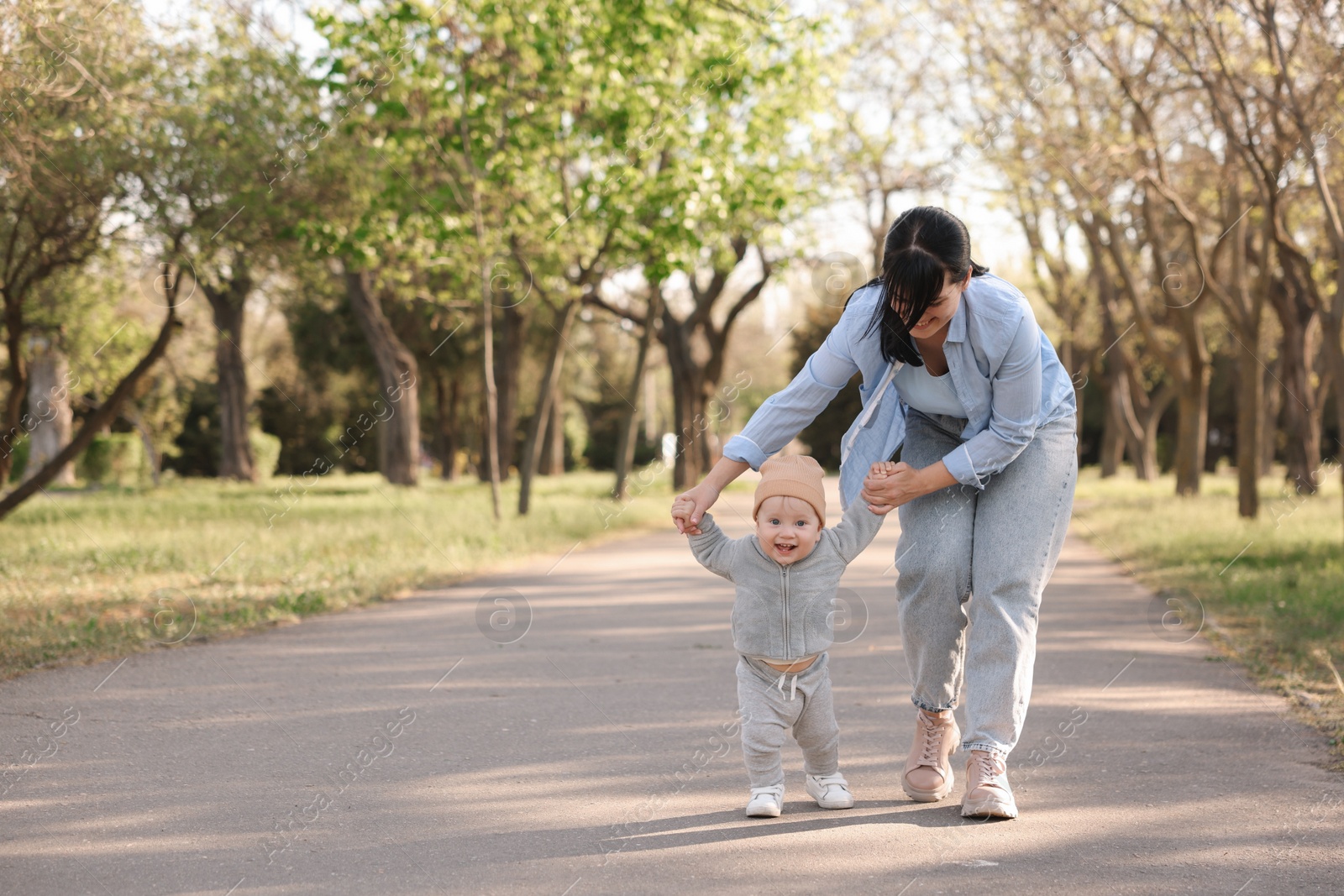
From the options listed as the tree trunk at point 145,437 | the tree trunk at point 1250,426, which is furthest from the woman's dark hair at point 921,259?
the tree trunk at point 145,437

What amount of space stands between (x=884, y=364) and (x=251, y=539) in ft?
31.7

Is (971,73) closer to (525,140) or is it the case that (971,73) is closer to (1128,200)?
(1128,200)

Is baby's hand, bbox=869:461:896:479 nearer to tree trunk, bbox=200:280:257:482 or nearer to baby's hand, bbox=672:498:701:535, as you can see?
baby's hand, bbox=672:498:701:535

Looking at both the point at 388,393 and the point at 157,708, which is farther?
the point at 388,393

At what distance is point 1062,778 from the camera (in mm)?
4402

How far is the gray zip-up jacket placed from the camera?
12.9 feet

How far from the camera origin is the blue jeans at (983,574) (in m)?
3.90

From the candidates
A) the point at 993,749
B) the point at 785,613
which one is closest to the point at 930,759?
the point at 993,749

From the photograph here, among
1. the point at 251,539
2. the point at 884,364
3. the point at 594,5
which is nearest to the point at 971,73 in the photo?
the point at 594,5

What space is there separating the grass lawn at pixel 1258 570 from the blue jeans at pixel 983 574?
1.78 meters

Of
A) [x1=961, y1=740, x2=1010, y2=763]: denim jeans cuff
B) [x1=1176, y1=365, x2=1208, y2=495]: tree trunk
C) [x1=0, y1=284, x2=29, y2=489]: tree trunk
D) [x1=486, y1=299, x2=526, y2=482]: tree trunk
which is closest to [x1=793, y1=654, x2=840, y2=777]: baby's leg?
[x1=961, y1=740, x2=1010, y2=763]: denim jeans cuff

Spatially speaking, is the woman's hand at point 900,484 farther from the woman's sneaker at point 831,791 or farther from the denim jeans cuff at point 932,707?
the woman's sneaker at point 831,791

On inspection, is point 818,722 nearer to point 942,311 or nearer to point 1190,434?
point 942,311

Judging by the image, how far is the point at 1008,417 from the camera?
383 centimetres
